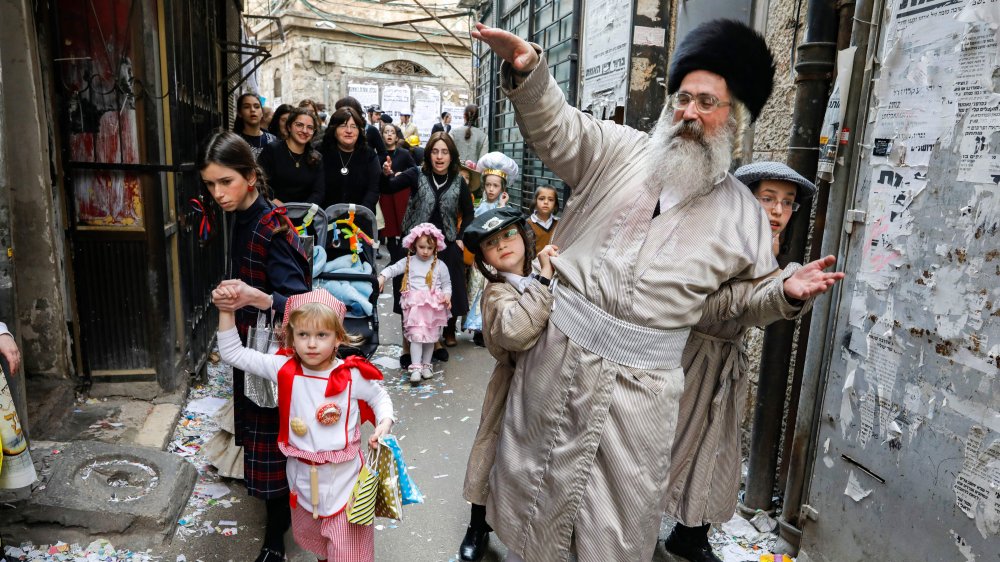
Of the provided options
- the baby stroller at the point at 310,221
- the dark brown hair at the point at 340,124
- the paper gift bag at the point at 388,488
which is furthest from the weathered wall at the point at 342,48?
the paper gift bag at the point at 388,488

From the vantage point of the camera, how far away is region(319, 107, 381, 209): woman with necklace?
5785 millimetres

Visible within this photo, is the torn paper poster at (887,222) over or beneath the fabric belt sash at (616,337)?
over

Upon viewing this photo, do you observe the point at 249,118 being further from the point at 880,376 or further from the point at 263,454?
the point at 880,376

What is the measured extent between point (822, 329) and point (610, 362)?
131 centimetres

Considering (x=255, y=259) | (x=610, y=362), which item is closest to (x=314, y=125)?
(x=255, y=259)

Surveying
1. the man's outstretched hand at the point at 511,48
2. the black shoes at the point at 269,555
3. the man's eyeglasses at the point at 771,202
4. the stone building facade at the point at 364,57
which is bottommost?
the black shoes at the point at 269,555

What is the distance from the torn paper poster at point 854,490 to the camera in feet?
8.91

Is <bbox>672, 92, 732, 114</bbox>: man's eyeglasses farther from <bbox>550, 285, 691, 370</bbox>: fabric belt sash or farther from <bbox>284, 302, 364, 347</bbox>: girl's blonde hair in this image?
<bbox>284, 302, 364, 347</bbox>: girl's blonde hair

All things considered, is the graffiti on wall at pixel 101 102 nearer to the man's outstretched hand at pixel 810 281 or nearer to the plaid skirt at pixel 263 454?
the plaid skirt at pixel 263 454

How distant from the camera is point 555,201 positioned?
5949 mm

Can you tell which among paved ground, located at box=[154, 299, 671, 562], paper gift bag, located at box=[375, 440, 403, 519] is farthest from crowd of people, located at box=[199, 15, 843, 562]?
paved ground, located at box=[154, 299, 671, 562]

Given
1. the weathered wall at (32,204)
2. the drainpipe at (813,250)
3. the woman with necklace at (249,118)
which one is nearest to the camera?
the drainpipe at (813,250)

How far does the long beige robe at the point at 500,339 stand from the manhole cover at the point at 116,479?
163 cm

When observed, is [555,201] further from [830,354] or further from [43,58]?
[43,58]
